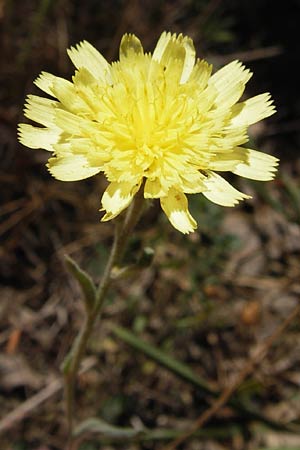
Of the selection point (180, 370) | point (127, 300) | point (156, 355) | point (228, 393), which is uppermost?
point (127, 300)

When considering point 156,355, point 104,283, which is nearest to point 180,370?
point 156,355

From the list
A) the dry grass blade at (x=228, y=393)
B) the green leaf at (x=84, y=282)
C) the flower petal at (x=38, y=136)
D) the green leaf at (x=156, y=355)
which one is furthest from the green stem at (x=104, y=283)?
the dry grass blade at (x=228, y=393)

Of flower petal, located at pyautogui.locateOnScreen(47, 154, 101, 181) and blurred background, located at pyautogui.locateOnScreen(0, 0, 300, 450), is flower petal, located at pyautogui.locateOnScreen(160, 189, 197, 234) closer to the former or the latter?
flower petal, located at pyautogui.locateOnScreen(47, 154, 101, 181)

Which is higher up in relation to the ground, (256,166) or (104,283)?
(256,166)

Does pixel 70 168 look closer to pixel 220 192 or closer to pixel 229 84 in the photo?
pixel 220 192

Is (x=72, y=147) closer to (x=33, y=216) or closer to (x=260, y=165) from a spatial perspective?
(x=260, y=165)

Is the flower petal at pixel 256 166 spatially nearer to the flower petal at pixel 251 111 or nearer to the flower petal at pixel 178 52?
the flower petal at pixel 251 111

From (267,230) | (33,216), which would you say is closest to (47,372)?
(33,216)
